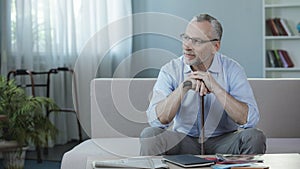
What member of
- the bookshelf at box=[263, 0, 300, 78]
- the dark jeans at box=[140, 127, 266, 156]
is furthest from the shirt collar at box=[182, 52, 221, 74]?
the bookshelf at box=[263, 0, 300, 78]

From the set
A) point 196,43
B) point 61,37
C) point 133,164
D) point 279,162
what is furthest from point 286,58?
point 133,164

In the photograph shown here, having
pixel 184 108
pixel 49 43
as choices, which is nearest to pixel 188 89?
pixel 184 108

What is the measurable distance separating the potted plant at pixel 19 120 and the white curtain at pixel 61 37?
0.92 metres

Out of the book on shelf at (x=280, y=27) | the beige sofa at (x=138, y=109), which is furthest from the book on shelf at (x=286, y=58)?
the beige sofa at (x=138, y=109)

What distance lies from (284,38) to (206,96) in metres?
2.82

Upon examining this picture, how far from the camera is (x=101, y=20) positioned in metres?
5.38

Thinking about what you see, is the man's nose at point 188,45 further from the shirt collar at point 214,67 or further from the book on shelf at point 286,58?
the book on shelf at point 286,58

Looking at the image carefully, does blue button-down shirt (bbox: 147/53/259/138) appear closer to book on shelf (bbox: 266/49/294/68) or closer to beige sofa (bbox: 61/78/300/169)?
beige sofa (bbox: 61/78/300/169)

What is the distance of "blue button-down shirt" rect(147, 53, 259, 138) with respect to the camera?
2666mm

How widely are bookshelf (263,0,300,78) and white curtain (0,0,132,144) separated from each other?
1.33 metres

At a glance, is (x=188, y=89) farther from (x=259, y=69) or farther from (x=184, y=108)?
(x=259, y=69)

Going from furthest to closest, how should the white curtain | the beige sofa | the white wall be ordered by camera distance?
the white wall → the white curtain → the beige sofa

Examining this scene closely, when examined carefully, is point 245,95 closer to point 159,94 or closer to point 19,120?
point 159,94

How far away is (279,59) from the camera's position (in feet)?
17.4
